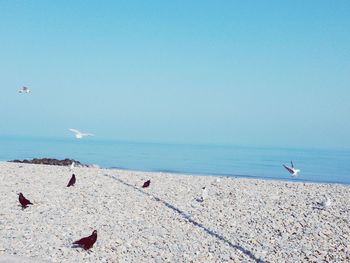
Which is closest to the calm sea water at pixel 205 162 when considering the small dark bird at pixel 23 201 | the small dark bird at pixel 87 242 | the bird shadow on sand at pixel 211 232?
the bird shadow on sand at pixel 211 232

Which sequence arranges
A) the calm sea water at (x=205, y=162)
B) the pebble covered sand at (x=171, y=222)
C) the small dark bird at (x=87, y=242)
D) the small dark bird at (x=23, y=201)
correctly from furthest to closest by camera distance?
the calm sea water at (x=205, y=162), the small dark bird at (x=23, y=201), the pebble covered sand at (x=171, y=222), the small dark bird at (x=87, y=242)

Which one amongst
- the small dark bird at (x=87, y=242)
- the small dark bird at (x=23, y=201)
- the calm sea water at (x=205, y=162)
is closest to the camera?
the small dark bird at (x=87, y=242)

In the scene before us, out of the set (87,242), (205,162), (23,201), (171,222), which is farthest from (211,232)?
(205,162)

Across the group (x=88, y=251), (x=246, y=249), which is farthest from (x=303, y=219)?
(x=88, y=251)

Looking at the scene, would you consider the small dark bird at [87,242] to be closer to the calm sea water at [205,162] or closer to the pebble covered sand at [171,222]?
the pebble covered sand at [171,222]

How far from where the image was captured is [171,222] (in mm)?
9641

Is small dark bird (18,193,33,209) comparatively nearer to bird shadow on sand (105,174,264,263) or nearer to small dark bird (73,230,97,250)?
bird shadow on sand (105,174,264,263)

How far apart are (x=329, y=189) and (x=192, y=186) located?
14.5 ft

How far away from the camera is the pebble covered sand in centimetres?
761

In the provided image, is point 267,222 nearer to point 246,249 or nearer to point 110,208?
point 246,249

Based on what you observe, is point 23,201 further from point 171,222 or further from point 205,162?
point 205,162

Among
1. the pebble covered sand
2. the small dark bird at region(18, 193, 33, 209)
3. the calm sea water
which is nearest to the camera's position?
the pebble covered sand

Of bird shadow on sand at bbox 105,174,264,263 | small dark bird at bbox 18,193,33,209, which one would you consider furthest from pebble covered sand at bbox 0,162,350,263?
small dark bird at bbox 18,193,33,209

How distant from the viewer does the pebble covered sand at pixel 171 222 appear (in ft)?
25.0
